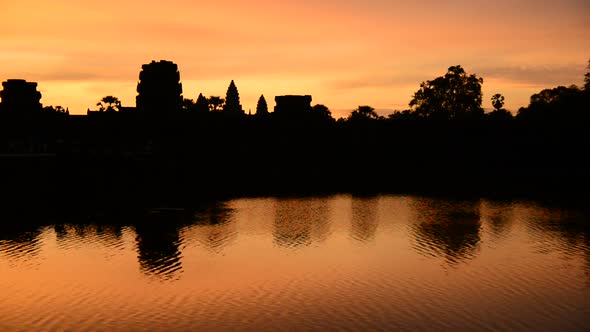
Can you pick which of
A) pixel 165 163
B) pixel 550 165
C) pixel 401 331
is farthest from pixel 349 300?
pixel 550 165

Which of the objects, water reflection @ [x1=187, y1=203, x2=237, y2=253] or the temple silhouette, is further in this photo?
the temple silhouette

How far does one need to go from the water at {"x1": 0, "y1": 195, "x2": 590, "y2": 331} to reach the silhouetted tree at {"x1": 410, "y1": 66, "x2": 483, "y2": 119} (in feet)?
250

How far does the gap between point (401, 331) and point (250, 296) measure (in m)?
8.44

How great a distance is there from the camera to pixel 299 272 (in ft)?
118

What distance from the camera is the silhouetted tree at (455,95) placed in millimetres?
133000

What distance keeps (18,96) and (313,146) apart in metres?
65.2

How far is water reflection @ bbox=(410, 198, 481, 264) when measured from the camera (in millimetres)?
41625

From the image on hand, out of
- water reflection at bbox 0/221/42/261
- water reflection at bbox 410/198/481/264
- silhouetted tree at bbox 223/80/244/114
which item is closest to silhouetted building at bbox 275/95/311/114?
silhouetted tree at bbox 223/80/244/114

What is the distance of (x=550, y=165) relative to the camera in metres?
115

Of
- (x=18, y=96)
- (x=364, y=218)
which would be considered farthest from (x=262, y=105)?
(x=364, y=218)

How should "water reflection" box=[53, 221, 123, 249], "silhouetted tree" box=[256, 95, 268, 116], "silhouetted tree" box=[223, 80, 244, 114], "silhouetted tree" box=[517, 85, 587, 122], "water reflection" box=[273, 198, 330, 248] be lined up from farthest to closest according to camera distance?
"silhouetted tree" box=[256, 95, 268, 116] → "silhouetted tree" box=[223, 80, 244, 114] → "silhouetted tree" box=[517, 85, 587, 122] → "water reflection" box=[273, 198, 330, 248] → "water reflection" box=[53, 221, 123, 249]

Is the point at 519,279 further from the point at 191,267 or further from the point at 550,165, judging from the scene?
the point at 550,165

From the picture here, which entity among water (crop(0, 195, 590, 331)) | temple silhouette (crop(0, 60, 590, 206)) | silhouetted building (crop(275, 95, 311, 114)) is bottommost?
water (crop(0, 195, 590, 331))

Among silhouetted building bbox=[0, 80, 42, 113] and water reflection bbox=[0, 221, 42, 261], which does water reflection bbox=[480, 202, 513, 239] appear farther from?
silhouetted building bbox=[0, 80, 42, 113]
